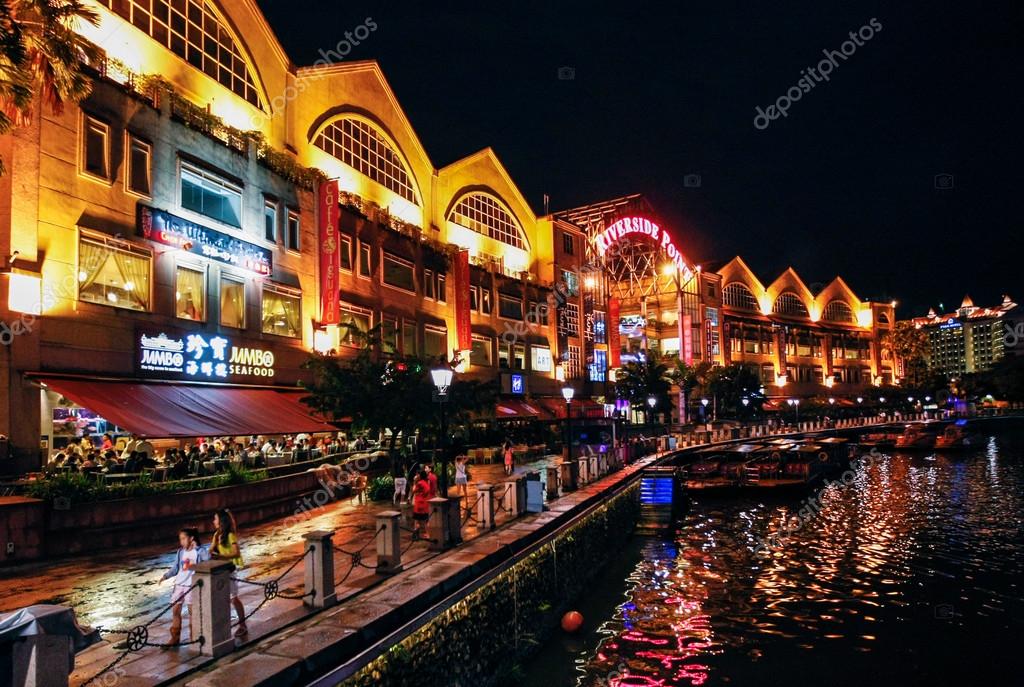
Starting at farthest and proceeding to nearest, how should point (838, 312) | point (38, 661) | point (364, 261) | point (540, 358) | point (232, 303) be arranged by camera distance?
point (838, 312) < point (540, 358) < point (364, 261) < point (232, 303) < point (38, 661)

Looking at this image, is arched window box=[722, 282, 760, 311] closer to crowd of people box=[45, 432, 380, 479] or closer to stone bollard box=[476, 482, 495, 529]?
crowd of people box=[45, 432, 380, 479]

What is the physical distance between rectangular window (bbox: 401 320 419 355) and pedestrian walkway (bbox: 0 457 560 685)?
20.2 meters

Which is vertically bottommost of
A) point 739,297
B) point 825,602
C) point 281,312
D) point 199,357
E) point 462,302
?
point 825,602

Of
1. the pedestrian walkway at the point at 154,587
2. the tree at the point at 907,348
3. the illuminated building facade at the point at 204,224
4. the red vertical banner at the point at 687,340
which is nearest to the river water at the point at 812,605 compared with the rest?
the pedestrian walkway at the point at 154,587

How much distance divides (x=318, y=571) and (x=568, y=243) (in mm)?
50164

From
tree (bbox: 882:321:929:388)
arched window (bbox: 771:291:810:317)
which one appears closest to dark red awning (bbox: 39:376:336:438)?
arched window (bbox: 771:291:810:317)

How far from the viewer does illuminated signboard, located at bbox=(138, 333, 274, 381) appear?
2159cm

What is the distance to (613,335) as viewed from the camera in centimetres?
5981

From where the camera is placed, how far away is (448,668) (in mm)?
10766

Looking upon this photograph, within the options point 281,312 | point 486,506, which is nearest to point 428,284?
point 281,312

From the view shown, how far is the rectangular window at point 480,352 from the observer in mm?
44138

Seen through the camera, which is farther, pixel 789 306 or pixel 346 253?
pixel 789 306

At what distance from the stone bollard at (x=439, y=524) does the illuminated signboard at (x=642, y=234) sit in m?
50.8

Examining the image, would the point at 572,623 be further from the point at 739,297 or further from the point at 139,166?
the point at 739,297
